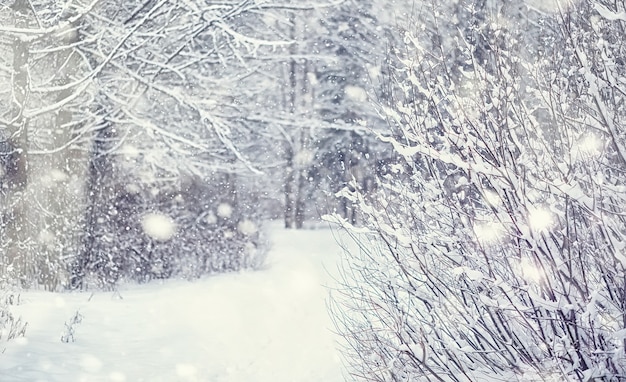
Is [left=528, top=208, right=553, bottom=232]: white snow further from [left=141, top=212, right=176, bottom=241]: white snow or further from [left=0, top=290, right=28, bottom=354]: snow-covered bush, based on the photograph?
[left=141, top=212, right=176, bottom=241]: white snow

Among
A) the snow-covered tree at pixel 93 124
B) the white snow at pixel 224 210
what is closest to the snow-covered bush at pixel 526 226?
the snow-covered tree at pixel 93 124

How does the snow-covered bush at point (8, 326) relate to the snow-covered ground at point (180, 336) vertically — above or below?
above

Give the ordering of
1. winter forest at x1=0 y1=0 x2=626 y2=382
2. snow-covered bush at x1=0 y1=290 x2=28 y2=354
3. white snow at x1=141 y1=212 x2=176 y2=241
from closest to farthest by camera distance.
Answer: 1. winter forest at x1=0 y1=0 x2=626 y2=382
2. snow-covered bush at x1=0 y1=290 x2=28 y2=354
3. white snow at x1=141 y1=212 x2=176 y2=241

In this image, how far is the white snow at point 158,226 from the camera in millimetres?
11820

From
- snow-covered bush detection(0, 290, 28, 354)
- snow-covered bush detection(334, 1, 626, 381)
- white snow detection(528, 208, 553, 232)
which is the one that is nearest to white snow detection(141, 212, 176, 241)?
snow-covered bush detection(0, 290, 28, 354)

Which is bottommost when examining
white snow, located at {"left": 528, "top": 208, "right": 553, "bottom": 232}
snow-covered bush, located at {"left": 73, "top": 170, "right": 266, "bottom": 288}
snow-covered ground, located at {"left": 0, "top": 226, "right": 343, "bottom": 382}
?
snow-covered ground, located at {"left": 0, "top": 226, "right": 343, "bottom": 382}

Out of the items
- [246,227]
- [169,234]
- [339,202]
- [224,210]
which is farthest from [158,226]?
[339,202]

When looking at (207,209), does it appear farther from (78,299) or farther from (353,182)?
(353,182)

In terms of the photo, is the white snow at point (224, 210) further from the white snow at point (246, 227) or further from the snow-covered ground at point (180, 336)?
the snow-covered ground at point (180, 336)

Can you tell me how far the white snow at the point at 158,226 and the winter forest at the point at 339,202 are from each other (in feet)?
0.14

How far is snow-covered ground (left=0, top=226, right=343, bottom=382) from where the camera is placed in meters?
6.11

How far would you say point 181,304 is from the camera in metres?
9.33

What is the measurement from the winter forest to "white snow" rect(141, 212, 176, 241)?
4cm

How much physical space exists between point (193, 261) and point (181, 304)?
3374 mm
